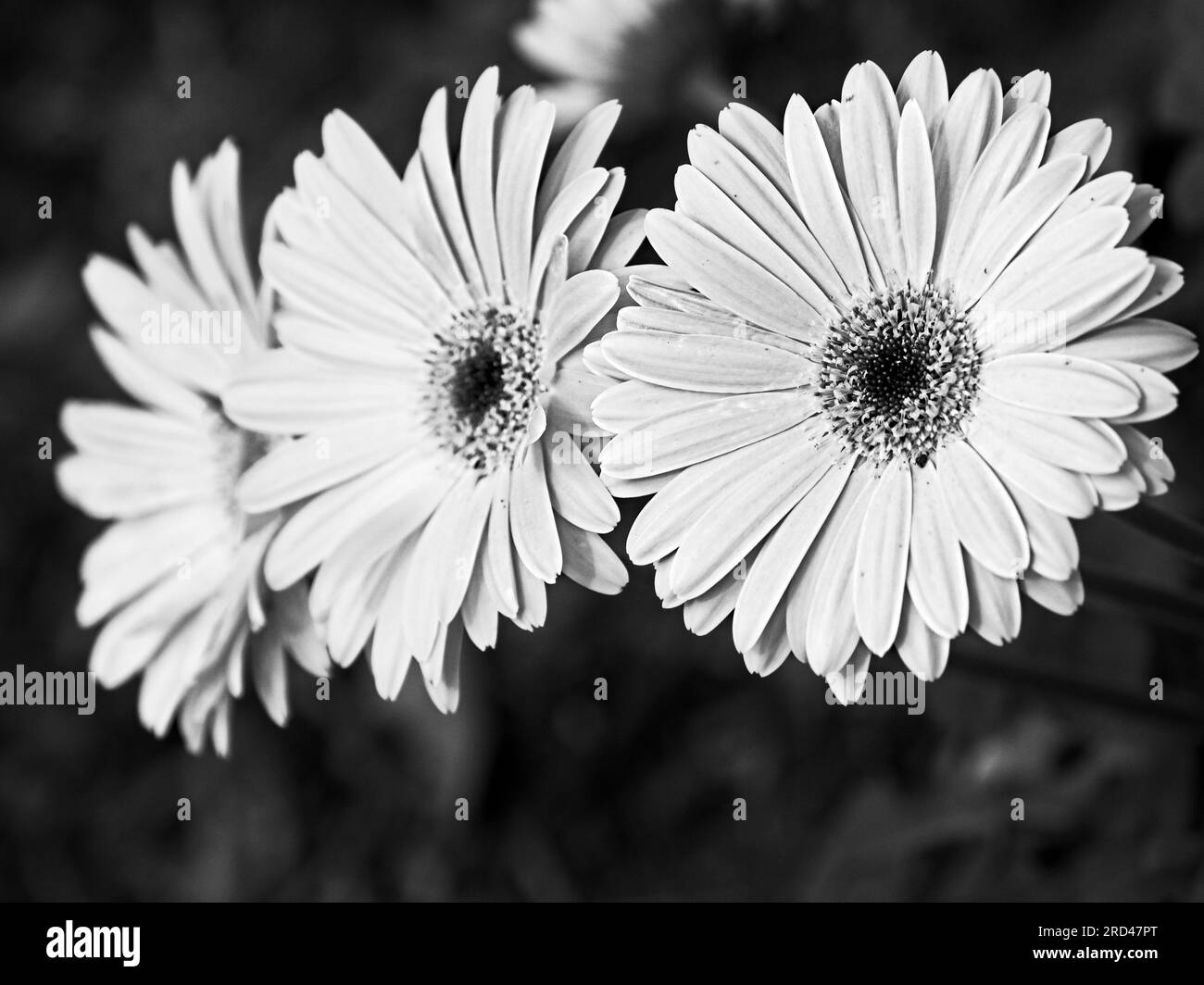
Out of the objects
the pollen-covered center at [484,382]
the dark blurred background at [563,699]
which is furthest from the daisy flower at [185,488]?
the dark blurred background at [563,699]

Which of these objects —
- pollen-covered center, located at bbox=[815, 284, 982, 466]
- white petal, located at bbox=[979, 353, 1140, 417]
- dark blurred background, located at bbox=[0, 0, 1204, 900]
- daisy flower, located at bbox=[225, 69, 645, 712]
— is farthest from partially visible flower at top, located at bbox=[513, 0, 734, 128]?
white petal, located at bbox=[979, 353, 1140, 417]

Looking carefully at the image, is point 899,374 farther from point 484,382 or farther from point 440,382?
point 440,382

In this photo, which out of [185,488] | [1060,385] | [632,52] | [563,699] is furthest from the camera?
[563,699]

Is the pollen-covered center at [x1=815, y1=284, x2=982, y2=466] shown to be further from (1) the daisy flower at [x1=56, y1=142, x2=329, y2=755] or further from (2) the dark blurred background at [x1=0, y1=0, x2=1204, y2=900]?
(1) the daisy flower at [x1=56, y1=142, x2=329, y2=755]

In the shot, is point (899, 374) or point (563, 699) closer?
point (899, 374)

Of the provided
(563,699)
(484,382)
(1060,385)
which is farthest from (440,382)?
(563,699)

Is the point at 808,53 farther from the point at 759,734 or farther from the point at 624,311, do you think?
the point at 624,311
